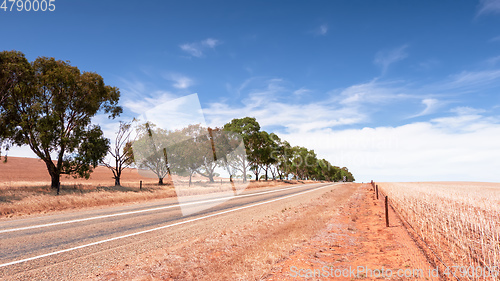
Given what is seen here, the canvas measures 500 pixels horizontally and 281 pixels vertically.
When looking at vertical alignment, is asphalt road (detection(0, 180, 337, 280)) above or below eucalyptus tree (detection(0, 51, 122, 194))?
below

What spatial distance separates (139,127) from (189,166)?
507 inches

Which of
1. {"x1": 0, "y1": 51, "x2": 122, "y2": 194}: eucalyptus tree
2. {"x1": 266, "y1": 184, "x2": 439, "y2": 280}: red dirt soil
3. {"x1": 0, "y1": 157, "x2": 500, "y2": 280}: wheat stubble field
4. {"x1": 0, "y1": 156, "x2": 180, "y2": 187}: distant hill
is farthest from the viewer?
{"x1": 0, "y1": 156, "x2": 180, "y2": 187}: distant hill

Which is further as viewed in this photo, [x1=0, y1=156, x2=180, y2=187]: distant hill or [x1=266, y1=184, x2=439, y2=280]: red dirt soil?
[x1=0, y1=156, x2=180, y2=187]: distant hill

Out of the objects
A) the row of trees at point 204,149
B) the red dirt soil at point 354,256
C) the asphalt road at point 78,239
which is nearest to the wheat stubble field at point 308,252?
the red dirt soil at point 354,256

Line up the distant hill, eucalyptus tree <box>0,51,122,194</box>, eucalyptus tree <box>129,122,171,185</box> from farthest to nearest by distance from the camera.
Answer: eucalyptus tree <box>129,122,171,185</box> < the distant hill < eucalyptus tree <box>0,51,122,194</box>

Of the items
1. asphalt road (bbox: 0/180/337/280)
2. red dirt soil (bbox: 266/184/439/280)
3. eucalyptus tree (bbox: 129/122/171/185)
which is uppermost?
eucalyptus tree (bbox: 129/122/171/185)

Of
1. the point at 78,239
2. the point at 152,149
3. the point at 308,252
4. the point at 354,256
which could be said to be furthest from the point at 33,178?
the point at 354,256

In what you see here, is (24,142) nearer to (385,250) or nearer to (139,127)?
(139,127)

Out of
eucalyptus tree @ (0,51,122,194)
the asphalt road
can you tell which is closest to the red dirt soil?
the asphalt road

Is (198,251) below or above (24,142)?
below

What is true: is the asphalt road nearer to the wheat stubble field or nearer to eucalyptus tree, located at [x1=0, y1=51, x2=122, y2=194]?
the wheat stubble field

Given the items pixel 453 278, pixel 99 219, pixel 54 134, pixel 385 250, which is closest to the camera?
pixel 453 278

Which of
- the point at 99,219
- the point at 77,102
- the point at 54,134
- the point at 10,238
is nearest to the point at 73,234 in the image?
the point at 10,238

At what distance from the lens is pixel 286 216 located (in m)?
13.5
